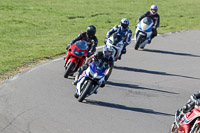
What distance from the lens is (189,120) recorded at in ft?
28.1

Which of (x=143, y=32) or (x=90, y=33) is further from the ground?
(x=90, y=33)

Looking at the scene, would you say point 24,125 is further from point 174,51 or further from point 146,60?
point 174,51

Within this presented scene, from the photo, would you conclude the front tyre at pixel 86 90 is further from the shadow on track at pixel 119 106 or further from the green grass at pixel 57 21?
the green grass at pixel 57 21

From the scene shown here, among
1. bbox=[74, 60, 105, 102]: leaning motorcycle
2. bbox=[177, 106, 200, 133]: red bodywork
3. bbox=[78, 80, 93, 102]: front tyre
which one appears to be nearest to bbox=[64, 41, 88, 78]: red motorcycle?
bbox=[74, 60, 105, 102]: leaning motorcycle

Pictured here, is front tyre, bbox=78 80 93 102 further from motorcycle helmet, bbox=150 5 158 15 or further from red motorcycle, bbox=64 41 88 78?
motorcycle helmet, bbox=150 5 158 15

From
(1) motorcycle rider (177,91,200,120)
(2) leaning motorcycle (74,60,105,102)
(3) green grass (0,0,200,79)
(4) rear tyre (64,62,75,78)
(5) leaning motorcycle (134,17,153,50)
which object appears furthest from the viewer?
(5) leaning motorcycle (134,17,153,50)

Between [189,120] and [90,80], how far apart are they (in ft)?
12.9

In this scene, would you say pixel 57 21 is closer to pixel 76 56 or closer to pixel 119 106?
pixel 76 56

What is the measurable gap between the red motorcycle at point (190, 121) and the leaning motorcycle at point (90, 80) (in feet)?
10.9

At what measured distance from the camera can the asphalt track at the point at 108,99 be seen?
10367mm

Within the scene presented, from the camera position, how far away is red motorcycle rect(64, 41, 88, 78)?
14.1 metres

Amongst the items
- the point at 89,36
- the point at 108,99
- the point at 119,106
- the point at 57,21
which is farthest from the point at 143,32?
the point at 119,106

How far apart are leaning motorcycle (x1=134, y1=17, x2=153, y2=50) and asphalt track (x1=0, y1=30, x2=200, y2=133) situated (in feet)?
3.99

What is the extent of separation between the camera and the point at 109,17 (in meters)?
28.0
